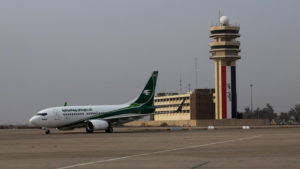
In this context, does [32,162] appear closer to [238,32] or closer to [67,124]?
[67,124]

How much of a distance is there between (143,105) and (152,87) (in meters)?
3.10

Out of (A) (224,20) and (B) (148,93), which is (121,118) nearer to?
(B) (148,93)

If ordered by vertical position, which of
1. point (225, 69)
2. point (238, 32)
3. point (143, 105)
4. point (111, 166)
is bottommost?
point (111, 166)

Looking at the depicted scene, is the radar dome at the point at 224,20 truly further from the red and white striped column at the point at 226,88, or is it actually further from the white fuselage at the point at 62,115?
A: the white fuselage at the point at 62,115

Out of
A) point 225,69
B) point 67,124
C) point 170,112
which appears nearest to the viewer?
point 67,124

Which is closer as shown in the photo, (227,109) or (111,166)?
(111,166)

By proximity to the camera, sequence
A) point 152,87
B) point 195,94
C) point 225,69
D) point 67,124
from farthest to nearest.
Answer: point 195,94 → point 225,69 → point 152,87 → point 67,124

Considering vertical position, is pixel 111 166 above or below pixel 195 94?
below

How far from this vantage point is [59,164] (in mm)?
22297

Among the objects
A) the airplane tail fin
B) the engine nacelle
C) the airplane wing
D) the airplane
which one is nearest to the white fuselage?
the airplane

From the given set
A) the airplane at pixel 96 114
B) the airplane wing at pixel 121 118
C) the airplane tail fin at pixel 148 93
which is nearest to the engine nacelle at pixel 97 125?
the airplane at pixel 96 114

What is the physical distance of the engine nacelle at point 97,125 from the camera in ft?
228

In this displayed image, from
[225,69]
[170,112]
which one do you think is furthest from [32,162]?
[170,112]

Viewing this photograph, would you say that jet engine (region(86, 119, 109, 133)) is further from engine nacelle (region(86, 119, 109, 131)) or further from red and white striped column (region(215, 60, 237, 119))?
red and white striped column (region(215, 60, 237, 119))
